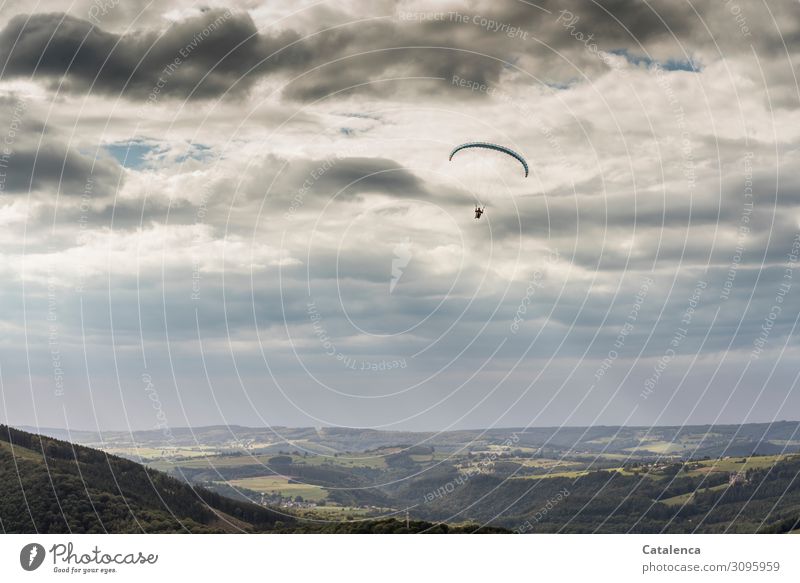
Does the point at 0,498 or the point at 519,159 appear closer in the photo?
the point at 519,159
